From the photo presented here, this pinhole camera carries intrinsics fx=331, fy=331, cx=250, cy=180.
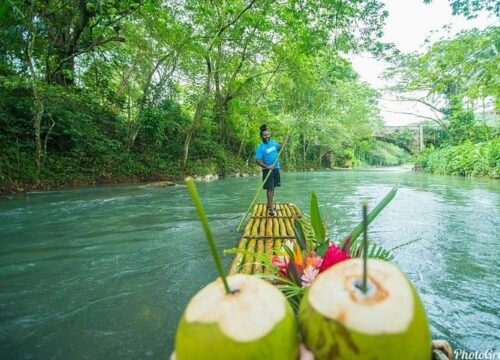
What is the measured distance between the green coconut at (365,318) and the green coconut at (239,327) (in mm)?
54

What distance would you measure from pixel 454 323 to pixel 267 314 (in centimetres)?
218

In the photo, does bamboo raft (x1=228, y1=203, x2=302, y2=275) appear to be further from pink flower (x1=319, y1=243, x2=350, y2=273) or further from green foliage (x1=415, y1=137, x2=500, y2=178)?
green foliage (x1=415, y1=137, x2=500, y2=178)

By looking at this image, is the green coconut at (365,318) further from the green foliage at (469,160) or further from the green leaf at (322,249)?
the green foliage at (469,160)

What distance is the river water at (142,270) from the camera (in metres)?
2.03

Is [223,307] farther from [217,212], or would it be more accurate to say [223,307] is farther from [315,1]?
[315,1]

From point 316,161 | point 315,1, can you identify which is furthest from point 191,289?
point 316,161

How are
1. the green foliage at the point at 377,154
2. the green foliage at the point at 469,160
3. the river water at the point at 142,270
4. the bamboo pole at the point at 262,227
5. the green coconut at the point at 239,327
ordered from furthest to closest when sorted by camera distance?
the green foliage at the point at 377,154
the green foliage at the point at 469,160
the bamboo pole at the point at 262,227
the river water at the point at 142,270
the green coconut at the point at 239,327

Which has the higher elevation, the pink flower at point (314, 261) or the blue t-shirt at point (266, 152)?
the blue t-shirt at point (266, 152)

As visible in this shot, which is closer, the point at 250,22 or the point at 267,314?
the point at 267,314

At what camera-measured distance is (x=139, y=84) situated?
44.6 ft

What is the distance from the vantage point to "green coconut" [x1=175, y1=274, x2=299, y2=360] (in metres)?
0.53

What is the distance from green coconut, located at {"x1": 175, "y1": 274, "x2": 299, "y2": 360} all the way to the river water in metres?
1.50

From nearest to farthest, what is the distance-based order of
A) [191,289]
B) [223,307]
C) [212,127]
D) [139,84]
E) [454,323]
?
[223,307] < [454,323] < [191,289] < [139,84] < [212,127]

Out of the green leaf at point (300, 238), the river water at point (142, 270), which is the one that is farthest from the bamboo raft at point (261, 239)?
the green leaf at point (300, 238)
